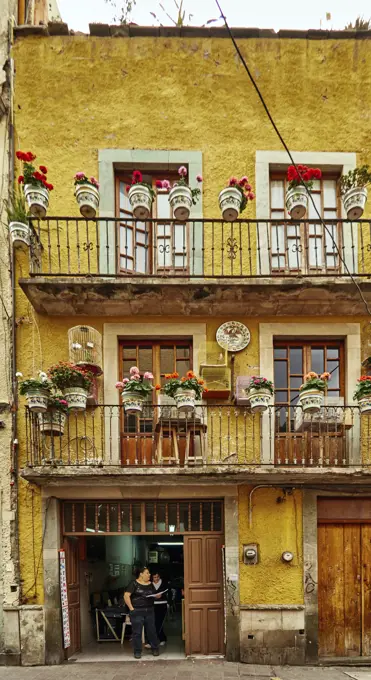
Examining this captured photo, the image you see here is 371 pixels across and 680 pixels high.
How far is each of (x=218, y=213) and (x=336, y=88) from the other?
320cm

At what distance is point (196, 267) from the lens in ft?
26.8

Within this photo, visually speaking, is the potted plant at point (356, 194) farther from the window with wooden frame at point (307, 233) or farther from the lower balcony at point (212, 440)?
the lower balcony at point (212, 440)

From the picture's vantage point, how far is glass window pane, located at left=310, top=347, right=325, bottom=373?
8.30 metres

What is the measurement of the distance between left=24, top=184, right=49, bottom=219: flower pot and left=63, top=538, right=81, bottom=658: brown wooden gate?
548 cm

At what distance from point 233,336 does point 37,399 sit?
132 inches

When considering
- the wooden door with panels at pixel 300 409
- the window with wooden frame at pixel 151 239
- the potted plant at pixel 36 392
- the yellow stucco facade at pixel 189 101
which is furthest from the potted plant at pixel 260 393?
the potted plant at pixel 36 392

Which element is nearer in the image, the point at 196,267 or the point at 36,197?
the point at 36,197

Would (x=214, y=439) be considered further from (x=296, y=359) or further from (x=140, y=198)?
(x=140, y=198)

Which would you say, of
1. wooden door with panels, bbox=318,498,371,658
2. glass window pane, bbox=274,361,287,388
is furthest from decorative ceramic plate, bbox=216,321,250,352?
wooden door with panels, bbox=318,498,371,658

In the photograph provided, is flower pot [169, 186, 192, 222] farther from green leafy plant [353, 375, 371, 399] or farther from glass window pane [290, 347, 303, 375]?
green leafy plant [353, 375, 371, 399]

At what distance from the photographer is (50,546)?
7.74 m

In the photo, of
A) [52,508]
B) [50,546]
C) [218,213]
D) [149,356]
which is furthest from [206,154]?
[50,546]

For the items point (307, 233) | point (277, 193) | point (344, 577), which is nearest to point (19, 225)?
point (277, 193)

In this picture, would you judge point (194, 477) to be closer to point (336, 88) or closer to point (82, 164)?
point (82, 164)
